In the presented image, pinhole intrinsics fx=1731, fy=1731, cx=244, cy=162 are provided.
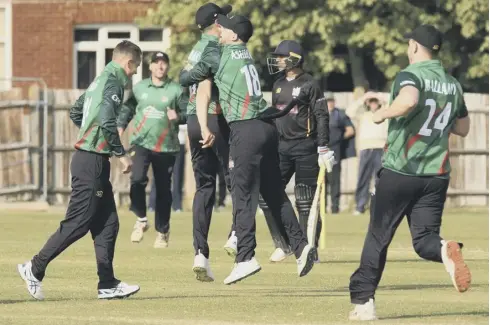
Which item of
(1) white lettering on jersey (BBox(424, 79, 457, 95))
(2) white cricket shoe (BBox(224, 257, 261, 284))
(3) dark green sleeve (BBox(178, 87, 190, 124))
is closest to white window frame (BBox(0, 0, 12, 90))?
(3) dark green sleeve (BBox(178, 87, 190, 124))

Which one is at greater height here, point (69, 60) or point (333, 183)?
point (69, 60)

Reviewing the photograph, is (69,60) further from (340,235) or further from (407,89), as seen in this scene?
(407,89)

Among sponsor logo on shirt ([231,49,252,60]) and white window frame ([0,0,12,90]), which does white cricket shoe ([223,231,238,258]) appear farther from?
white window frame ([0,0,12,90])

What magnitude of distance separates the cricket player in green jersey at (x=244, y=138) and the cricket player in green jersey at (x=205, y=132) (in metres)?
0.17

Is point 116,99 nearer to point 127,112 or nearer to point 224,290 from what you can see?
point 224,290

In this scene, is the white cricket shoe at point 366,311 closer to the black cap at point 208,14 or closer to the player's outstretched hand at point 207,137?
the player's outstretched hand at point 207,137

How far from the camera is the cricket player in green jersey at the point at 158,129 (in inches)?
747

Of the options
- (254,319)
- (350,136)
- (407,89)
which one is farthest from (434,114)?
(350,136)

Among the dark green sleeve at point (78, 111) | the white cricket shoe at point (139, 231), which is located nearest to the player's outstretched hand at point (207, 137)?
the dark green sleeve at point (78, 111)

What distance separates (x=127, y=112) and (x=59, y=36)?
16.2 meters

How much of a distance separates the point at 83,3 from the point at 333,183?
7870 mm

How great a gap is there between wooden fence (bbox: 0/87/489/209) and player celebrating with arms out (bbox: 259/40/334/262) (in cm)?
1317

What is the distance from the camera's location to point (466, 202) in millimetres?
31672

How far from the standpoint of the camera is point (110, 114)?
13.0 metres
